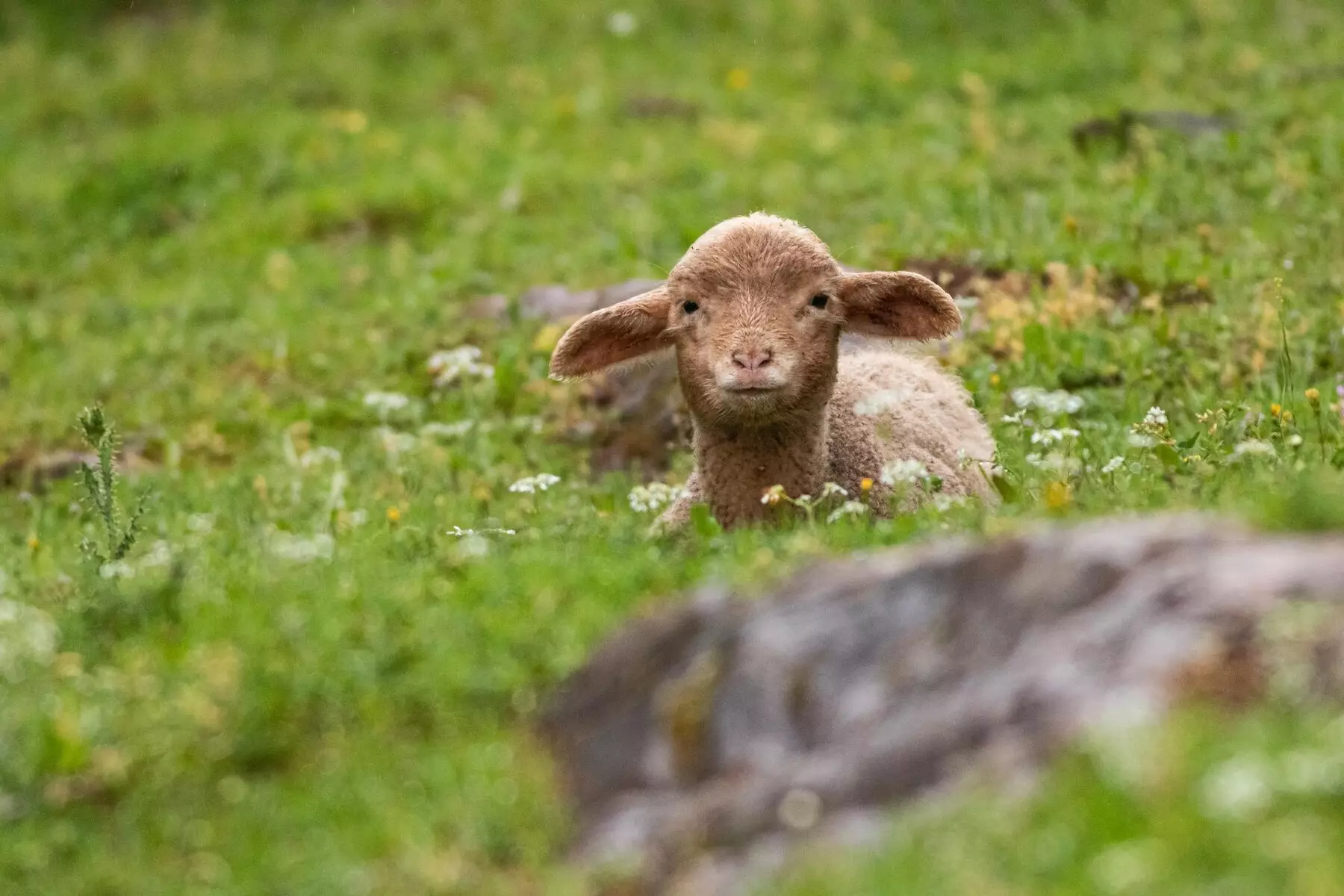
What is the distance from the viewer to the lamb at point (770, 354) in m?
7.91

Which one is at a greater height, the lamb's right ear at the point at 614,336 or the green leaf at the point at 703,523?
the lamb's right ear at the point at 614,336

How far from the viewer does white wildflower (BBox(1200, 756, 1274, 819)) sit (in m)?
3.75

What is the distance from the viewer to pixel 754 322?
789 centimetres

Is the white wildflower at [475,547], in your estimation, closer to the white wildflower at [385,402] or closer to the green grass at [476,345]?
the green grass at [476,345]

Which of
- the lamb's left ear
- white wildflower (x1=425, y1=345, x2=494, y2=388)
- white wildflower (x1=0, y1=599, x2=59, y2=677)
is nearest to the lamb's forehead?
the lamb's left ear

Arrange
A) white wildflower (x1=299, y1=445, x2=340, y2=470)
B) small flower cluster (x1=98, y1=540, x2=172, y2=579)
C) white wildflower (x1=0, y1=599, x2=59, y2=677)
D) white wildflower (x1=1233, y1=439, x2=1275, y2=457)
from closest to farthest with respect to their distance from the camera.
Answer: white wildflower (x1=0, y1=599, x2=59, y2=677), small flower cluster (x1=98, y1=540, x2=172, y2=579), white wildflower (x1=1233, y1=439, x2=1275, y2=457), white wildflower (x1=299, y1=445, x2=340, y2=470)

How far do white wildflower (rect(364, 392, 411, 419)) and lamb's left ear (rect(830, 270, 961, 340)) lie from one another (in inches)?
157

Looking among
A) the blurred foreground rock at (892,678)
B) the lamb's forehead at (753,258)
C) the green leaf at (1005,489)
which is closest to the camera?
the blurred foreground rock at (892,678)

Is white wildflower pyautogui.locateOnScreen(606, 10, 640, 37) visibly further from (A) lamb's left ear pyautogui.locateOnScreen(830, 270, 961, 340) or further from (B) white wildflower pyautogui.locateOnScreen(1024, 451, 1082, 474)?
(B) white wildflower pyautogui.locateOnScreen(1024, 451, 1082, 474)

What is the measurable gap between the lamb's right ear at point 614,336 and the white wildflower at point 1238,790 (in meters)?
4.74

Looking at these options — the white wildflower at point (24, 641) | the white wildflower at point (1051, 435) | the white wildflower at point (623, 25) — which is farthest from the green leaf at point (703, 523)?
the white wildflower at point (623, 25)

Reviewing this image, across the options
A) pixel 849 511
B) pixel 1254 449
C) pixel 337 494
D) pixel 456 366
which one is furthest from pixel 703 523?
pixel 456 366

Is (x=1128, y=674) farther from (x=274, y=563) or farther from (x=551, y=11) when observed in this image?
(x=551, y=11)

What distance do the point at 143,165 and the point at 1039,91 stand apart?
874 centimetres
